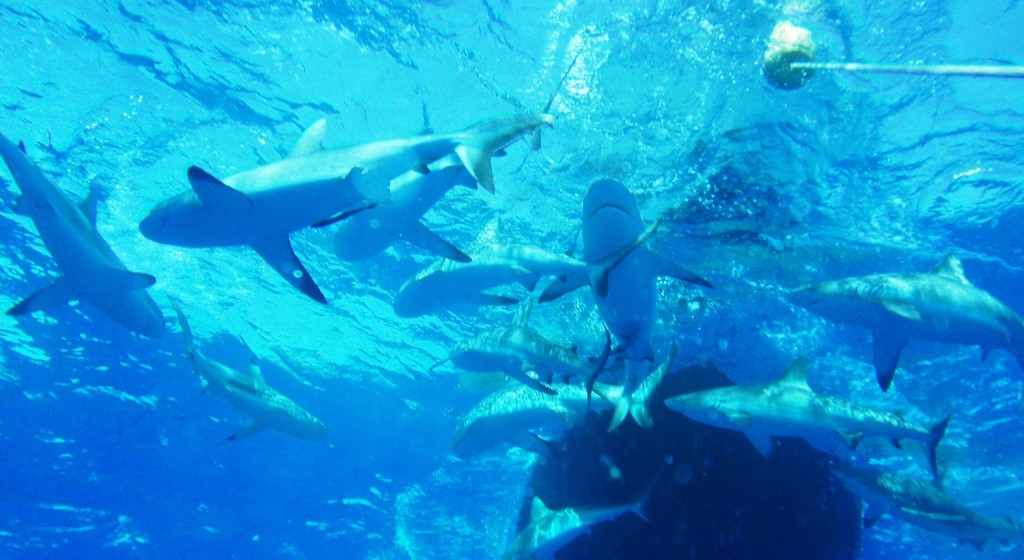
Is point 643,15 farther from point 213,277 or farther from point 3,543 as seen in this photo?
point 3,543

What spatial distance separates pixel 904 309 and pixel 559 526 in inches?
258

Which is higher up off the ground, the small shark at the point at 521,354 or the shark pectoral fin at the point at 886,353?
the shark pectoral fin at the point at 886,353

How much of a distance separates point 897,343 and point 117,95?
50.2 feet

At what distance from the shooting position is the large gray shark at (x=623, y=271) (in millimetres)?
6160

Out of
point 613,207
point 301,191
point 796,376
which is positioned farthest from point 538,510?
point 301,191

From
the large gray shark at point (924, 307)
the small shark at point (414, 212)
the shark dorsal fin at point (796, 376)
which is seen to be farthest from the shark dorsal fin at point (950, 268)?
the small shark at point (414, 212)

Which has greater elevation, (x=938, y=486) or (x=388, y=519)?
(x=938, y=486)

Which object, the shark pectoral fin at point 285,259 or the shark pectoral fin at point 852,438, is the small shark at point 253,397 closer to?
the shark pectoral fin at point 285,259

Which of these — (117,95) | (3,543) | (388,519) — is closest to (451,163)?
(117,95)

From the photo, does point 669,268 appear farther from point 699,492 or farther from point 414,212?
point 699,492

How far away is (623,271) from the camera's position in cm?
684

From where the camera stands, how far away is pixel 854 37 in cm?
738

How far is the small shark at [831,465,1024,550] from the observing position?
11.3 m

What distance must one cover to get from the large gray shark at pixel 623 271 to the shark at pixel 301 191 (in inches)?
62.1
